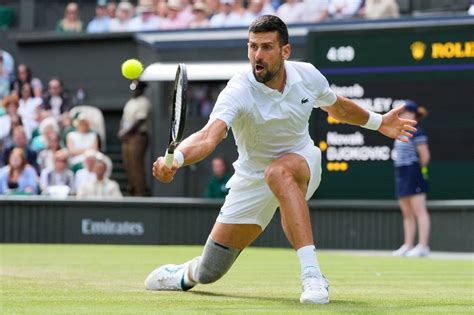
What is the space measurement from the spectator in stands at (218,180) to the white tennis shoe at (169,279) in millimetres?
10182

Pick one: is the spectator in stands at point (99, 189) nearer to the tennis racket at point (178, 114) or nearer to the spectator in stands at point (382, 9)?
the spectator in stands at point (382, 9)

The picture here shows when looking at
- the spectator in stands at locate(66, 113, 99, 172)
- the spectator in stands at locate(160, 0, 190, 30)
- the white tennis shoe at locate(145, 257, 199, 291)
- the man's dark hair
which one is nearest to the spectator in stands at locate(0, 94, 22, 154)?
the spectator in stands at locate(66, 113, 99, 172)

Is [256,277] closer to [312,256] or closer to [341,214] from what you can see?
[312,256]

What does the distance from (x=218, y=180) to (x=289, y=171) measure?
36.7 feet

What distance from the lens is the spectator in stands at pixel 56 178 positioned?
62.7ft

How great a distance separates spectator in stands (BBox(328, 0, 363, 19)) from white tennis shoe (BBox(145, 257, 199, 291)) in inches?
450

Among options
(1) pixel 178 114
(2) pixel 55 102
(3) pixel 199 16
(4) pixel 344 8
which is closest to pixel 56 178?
(2) pixel 55 102

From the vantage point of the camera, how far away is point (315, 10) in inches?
773

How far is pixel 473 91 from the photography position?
1647 cm

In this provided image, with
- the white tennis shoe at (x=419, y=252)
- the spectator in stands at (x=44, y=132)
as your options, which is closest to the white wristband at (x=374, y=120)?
the white tennis shoe at (x=419, y=252)

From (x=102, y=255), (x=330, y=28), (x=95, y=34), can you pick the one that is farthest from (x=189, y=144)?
(x=95, y=34)

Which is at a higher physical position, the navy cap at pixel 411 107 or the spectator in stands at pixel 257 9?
the spectator in stands at pixel 257 9

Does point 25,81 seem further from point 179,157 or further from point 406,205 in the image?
point 179,157

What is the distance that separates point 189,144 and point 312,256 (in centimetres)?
115
